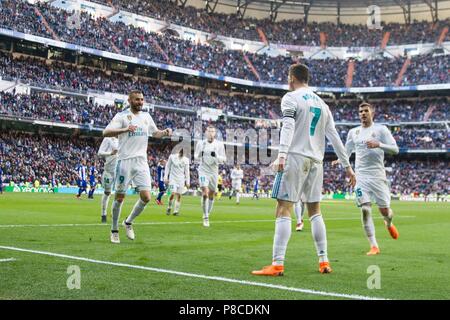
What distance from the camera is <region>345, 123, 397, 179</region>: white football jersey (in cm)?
1081

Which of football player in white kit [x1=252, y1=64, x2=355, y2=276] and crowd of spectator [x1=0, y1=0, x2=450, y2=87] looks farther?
crowd of spectator [x1=0, y1=0, x2=450, y2=87]

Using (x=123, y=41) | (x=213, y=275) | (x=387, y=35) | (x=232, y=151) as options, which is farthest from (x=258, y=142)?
(x=213, y=275)

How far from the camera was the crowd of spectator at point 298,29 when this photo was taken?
77750mm

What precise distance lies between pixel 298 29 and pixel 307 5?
394cm

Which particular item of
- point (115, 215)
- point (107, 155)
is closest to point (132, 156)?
point (115, 215)

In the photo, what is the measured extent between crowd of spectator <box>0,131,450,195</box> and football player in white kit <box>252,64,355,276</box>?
3894 centimetres

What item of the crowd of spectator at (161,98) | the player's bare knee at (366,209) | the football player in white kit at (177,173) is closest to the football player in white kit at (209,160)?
the football player in white kit at (177,173)

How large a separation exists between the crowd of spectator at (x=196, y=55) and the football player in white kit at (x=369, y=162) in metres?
47.5

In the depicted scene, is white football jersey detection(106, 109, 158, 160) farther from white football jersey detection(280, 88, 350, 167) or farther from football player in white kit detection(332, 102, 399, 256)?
white football jersey detection(280, 88, 350, 167)

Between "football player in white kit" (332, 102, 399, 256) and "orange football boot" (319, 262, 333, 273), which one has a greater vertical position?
"football player in white kit" (332, 102, 399, 256)

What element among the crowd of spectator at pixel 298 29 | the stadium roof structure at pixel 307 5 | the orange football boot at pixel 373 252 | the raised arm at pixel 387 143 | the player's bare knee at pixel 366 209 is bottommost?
the orange football boot at pixel 373 252

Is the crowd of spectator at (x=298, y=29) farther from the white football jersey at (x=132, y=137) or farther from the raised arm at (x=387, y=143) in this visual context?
the raised arm at (x=387, y=143)

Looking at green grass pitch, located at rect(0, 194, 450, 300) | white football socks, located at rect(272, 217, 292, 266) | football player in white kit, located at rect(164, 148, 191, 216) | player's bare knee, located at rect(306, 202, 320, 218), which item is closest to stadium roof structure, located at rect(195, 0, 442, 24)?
football player in white kit, located at rect(164, 148, 191, 216)

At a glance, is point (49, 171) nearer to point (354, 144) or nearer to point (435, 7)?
point (354, 144)
